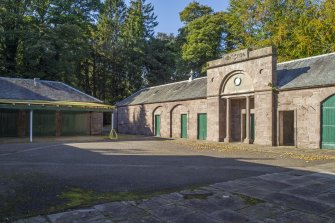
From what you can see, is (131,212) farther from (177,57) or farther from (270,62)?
(177,57)

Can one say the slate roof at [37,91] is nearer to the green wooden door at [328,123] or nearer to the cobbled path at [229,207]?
the green wooden door at [328,123]

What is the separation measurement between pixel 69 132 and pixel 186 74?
20.1 metres

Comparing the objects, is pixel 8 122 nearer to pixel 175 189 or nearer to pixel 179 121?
pixel 179 121

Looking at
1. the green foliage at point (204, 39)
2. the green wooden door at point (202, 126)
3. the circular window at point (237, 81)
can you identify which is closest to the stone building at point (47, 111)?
the green wooden door at point (202, 126)

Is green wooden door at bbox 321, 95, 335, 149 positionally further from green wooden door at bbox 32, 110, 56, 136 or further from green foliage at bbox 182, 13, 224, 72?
green foliage at bbox 182, 13, 224, 72

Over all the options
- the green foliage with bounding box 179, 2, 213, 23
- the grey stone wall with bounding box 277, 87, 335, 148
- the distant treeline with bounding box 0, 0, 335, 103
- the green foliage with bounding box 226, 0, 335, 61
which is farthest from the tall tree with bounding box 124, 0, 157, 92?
the grey stone wall with bounding box 277, 87, 335, 148

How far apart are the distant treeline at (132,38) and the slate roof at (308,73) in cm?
830

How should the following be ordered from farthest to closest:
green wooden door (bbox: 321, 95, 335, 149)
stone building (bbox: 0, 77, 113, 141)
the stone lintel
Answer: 1. stone building (bbox: 0, 77, 113, 141)
2. the stone lintel
3. green wooden door (bbox: 321, 95, 335, 149)

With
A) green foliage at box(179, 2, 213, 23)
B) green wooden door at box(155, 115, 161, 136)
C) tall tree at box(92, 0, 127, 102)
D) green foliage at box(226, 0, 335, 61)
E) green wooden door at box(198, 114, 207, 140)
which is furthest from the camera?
tall tree at box(92, 0, 127, 102)

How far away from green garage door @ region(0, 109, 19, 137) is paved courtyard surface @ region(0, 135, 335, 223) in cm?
1449

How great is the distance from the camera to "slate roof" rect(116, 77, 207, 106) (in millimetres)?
25875

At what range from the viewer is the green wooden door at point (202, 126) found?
24.5 meters

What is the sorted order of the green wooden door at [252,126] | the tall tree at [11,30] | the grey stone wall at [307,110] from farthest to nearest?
the tall tree at [11,30] < the green wooden door at [252,126] < the grey stone wall at [307,110]

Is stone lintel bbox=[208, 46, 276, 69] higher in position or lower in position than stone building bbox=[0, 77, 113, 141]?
higher
